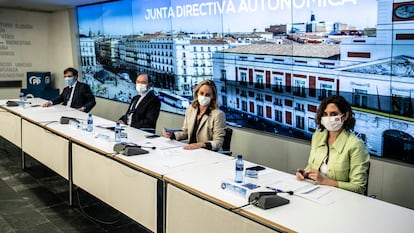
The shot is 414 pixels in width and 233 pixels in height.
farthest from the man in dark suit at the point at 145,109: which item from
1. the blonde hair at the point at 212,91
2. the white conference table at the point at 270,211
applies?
the white conference table at the point at 270,211

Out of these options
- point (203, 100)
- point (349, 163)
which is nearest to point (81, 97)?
point (203, 100)

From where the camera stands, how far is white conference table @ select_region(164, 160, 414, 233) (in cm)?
170

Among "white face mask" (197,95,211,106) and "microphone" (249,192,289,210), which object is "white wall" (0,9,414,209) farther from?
"microphone" (249,192,289,210)

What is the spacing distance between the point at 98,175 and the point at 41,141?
51.4 inches

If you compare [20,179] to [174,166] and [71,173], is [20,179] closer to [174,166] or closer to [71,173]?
[71,173]

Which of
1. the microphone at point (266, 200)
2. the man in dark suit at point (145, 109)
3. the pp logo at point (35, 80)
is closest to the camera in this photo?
the microphone at point (266, 200)

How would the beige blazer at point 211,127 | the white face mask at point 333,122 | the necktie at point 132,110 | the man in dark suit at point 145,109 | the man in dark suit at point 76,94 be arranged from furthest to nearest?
1. the man in dark suit at point 76,94
2. the necktie at point 132,110
3. the man in dark suit at point 145,109
4. the beige blazer at point 211,127
5. the white face mask at point 333,122

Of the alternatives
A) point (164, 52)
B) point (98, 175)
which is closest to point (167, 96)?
point (164, 52)

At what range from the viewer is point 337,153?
7.73 feet

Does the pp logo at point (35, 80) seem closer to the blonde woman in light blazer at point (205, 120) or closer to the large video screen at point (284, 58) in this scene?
the large video screen at point (284, 58)

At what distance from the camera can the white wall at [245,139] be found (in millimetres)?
3182

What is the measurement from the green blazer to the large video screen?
1.09 meters

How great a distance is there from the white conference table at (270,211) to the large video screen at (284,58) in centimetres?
141

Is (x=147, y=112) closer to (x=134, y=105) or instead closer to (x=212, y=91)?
(x=134, y=105)
